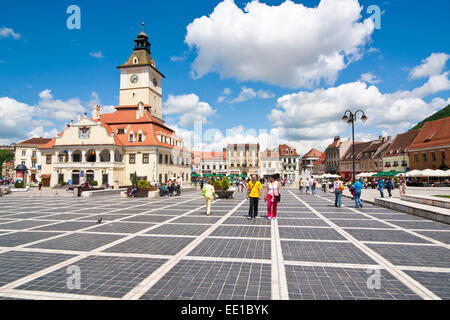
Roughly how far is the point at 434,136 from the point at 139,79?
58.0 metres

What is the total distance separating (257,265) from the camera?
17.4 ft

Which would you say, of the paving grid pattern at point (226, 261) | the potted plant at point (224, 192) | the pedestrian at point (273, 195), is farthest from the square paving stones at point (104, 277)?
the potted plant at point (224, 192)

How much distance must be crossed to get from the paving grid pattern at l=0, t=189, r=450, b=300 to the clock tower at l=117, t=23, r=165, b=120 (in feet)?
156

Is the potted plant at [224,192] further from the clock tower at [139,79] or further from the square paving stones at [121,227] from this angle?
the clock tower at [139,79]

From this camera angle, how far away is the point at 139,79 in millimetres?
53594

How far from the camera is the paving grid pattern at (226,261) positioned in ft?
13.5

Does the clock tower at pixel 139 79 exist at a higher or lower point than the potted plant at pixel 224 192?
higher

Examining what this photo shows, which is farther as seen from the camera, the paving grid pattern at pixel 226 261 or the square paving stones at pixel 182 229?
the square paving stones at pixel 182 229

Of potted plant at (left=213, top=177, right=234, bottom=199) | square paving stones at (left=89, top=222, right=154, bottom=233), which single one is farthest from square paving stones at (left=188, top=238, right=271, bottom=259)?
potted plant at (left=213, top=177, right=234, bottom=199)

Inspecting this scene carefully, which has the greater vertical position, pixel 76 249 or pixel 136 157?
pixel 136 157

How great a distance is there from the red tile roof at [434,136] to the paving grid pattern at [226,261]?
43631 mm
